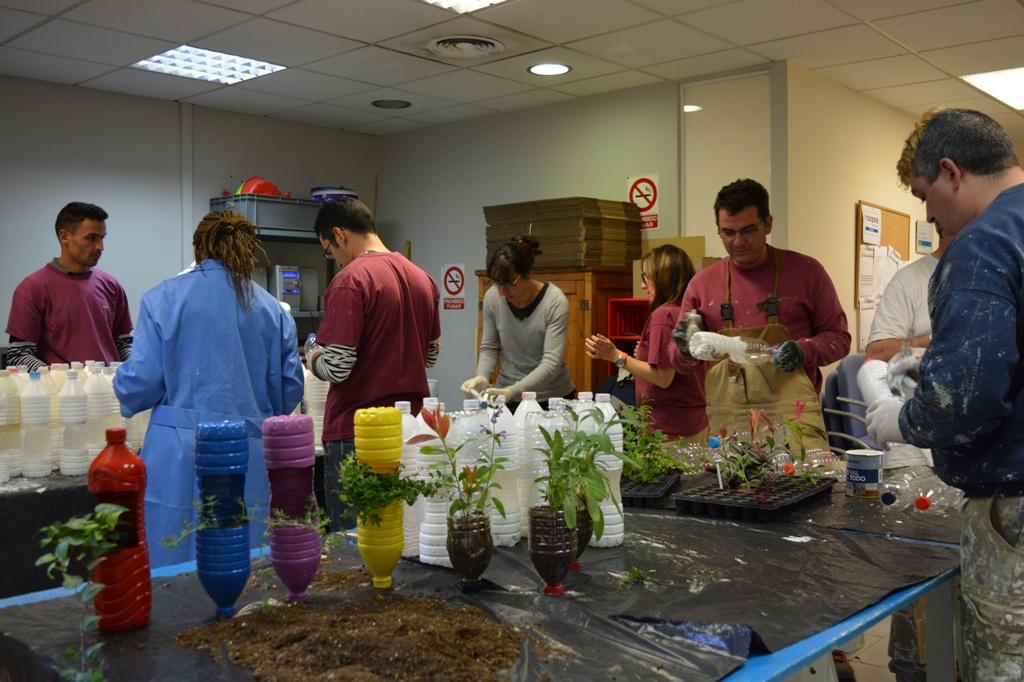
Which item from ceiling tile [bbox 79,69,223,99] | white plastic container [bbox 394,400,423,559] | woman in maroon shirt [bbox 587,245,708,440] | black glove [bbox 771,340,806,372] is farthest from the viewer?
ceiling tile [bbox 79,69,223,99]

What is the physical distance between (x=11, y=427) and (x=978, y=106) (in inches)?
264

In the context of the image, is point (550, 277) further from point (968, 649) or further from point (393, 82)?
point (968, 649)

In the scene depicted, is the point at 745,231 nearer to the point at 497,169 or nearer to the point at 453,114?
the point at 497,169

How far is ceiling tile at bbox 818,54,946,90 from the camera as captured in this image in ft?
17.9

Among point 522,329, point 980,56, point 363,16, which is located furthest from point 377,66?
point 980,56

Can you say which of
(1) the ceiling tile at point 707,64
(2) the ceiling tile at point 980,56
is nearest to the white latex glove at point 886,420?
(1) the ceiling tile at point 707,64

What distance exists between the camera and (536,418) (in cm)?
198

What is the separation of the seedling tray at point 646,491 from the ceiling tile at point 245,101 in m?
4.47

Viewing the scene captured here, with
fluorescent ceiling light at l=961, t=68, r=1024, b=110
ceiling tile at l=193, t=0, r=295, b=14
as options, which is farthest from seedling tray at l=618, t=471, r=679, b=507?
fluorescent ceiling light at l=961, t=68, r=1024, b=110

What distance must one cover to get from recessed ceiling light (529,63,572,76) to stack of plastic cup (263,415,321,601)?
422cm

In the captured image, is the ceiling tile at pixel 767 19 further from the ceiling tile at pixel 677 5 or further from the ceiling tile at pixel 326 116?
the ceiling tile at pixel 326 116

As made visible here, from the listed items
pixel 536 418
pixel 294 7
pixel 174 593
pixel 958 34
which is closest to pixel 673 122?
pixel 958 34

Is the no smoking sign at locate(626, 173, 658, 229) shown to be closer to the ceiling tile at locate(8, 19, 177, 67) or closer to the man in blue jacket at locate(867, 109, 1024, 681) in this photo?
the ceiling tile at locate(8, 19, 177, 67)

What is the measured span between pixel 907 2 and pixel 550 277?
2591 mm
